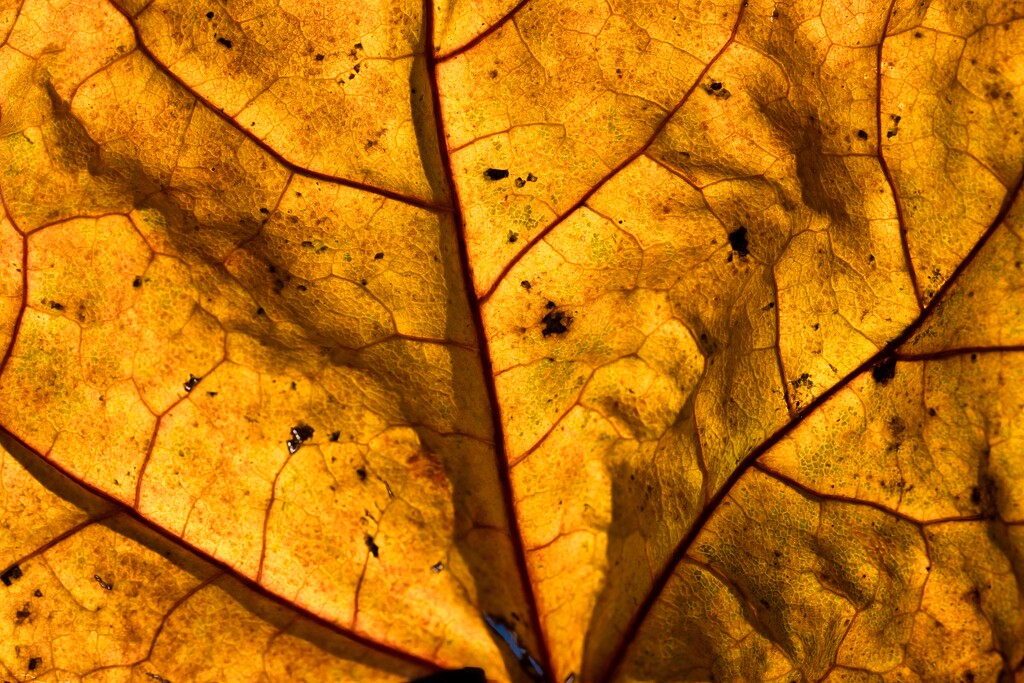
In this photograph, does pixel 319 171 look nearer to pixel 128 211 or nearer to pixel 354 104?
pixel 354 104

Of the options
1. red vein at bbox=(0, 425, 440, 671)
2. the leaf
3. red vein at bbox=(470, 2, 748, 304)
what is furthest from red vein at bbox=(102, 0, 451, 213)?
red vein at bbox=(0, 425, 440, 671)

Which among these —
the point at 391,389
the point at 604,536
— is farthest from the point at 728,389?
the point at 391,389

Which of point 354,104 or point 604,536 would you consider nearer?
point 354,104

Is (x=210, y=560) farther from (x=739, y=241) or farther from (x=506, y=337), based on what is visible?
(x=739, y=241)

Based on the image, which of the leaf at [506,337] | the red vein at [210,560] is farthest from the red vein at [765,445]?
the red vein at [210,560]

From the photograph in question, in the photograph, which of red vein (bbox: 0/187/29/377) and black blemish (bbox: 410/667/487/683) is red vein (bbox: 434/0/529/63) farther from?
black blemish (bbox: 410/667/487/683)

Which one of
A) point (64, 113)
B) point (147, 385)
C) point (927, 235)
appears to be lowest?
point (147, 385)
